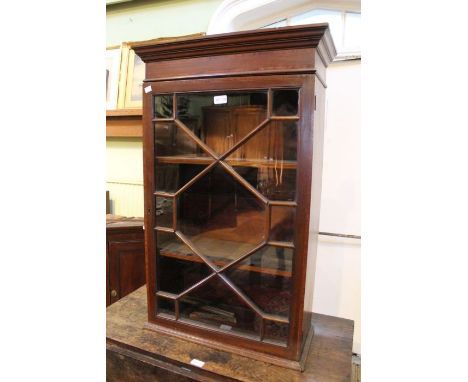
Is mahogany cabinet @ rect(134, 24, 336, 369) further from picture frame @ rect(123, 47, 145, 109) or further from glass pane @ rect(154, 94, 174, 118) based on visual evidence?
picture frame @ rect(123, 47, 145, 109)

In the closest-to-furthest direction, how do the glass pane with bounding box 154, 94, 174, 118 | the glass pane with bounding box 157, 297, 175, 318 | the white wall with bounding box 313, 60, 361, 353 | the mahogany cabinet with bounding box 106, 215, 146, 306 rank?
the glass pane with bounding box 154, 94, 174, 118 → the glass pane with bounding box 157, 297, 175, 318 → the white wall with bounding box 313, 60, 361, 353 → the mahogany cabinet with bounding box 106, 215, 146, 306

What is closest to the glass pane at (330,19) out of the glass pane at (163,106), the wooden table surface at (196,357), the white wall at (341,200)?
the white wall at (341,200)

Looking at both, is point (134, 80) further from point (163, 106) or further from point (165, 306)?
point (165, 306)

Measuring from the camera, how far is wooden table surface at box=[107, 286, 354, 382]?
88 centimetres

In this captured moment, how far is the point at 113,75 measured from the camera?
171cm

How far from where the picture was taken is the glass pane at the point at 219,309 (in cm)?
100

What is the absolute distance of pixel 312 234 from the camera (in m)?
0.95

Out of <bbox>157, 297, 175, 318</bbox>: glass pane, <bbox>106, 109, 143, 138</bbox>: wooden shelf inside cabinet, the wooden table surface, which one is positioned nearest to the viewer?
the wooden table surface

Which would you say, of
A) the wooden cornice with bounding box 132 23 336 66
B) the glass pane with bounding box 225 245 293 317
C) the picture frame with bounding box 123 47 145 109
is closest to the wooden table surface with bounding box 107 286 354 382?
the glass pane with bounding box 225 245 293 317

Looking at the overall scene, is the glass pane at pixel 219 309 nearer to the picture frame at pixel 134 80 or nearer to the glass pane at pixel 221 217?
the glass pane at pixel 221 217

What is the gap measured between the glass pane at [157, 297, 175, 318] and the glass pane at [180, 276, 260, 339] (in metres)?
0.04

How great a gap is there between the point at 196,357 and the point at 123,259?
76cm

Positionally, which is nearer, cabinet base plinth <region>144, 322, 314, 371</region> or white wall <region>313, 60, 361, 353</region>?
cabinet base plinth <region>144, 322, 314, 371</region>

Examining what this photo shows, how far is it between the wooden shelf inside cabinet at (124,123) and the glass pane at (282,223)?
1052mm
